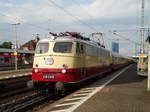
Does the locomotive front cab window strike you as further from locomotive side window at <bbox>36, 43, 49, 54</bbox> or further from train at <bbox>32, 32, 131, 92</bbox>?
locomotive side window at <bbox>36, 43, 49, 54</bbox>

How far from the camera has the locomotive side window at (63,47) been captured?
12.9 metres

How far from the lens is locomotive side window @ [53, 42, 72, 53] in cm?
1292

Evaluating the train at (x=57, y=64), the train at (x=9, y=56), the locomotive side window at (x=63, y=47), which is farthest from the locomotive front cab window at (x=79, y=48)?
the train at (x=9, y=56)

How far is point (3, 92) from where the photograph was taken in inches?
592

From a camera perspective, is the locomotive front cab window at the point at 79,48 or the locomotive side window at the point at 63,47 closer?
the locomotive side window at the point at 63,47

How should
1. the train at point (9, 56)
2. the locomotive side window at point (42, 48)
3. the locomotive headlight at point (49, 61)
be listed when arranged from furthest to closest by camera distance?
the train at point (9, 56) < the locomotive side window at point (42, 48) < the locomotive headlight at point (49, 61)

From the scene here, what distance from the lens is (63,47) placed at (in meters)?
13.0

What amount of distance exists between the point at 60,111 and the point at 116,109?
1.85m

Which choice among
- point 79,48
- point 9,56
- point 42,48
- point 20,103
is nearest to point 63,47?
point 79,48

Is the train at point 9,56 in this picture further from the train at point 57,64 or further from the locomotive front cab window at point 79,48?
the train at point 57,64

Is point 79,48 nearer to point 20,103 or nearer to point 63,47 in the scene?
point 63,47

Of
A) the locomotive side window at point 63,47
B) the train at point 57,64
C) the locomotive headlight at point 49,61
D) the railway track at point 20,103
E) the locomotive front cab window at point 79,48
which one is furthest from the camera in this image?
the locomotive front cab window at point 79,48

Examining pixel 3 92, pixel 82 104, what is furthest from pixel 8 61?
pixel 82 104

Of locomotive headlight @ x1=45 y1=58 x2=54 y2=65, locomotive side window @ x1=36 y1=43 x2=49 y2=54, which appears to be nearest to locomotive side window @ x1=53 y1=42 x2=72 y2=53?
locomotive side window @ x1=36 y1=43 x2=49 y2=54
